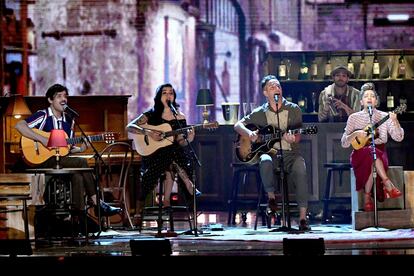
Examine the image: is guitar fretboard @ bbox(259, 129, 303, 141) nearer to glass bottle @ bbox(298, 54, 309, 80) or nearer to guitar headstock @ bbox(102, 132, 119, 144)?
guitar headstock @ bbox(102, 132, 119, 144)

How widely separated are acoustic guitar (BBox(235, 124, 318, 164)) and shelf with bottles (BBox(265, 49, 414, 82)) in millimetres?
3311

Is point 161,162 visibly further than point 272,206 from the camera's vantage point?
Yes

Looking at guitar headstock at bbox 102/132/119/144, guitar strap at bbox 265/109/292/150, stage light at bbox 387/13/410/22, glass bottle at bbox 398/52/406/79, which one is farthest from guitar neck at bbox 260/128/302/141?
stage light at bbox 387/13/410/22

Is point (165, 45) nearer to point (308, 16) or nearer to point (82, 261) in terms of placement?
point (308, 16)

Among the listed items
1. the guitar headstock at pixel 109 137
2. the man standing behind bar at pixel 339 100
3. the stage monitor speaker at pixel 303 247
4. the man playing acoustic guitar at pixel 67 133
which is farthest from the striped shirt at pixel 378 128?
the stage monitor speaker at pixel 303 247

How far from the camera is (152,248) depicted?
6.94 metres

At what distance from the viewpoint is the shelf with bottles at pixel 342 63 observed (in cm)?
1298

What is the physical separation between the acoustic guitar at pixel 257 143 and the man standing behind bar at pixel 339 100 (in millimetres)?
2094

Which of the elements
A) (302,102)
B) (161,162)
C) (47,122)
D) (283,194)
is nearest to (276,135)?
(283,194)

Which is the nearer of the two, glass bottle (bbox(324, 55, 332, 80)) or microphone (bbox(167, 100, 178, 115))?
microphone (bbox(167, 100, 178, 115))

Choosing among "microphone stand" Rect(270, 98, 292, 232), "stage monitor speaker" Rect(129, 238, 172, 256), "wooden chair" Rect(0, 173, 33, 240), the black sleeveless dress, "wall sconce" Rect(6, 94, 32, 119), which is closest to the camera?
"stage monitor speaker" Rect(129, 238, 172, 256)

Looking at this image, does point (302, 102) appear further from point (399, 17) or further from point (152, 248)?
point (152, 248)

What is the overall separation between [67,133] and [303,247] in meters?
3.51

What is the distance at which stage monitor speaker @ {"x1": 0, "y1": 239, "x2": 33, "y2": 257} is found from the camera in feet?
23.5
